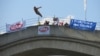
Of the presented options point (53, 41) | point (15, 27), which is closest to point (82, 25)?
point (53, 41)

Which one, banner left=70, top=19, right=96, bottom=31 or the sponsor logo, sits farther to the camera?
the sponsor logo

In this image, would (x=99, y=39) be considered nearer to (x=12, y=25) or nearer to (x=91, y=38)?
(x=91, y=38)

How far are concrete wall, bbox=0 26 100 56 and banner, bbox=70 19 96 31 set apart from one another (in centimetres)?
39

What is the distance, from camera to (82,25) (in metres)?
37.7

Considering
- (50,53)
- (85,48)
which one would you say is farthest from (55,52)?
(85,48)

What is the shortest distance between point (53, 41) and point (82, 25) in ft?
10.6

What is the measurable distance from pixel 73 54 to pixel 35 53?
14.2 feet

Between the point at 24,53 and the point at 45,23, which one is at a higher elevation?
the point at 45,23

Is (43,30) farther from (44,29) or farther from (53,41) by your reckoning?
(53,41)

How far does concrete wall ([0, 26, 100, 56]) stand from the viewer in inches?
1476

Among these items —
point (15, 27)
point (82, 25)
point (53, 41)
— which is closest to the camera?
point (82, 25)

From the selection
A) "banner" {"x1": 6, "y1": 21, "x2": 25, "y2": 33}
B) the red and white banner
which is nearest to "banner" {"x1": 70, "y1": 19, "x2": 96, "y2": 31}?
the red and white banner

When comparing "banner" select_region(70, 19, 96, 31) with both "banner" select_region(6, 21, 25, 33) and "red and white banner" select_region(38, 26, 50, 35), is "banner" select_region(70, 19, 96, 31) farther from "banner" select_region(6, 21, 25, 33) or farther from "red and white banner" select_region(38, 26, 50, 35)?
"banner" select_region(6, 21, 25, 33)

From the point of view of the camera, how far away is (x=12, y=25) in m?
40.3
